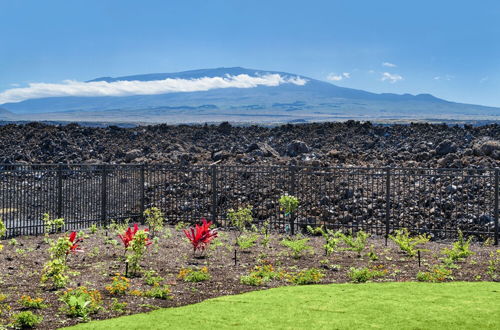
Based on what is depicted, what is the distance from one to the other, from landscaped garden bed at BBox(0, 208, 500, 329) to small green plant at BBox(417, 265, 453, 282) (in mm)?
17

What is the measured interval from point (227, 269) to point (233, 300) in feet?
7.99

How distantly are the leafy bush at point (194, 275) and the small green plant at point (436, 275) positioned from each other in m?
3.63

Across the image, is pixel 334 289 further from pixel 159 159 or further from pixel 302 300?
pixel 159 159

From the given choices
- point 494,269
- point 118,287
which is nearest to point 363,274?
point 494,269

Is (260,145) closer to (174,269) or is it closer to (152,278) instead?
(174,269)

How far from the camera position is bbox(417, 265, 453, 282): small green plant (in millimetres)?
9836

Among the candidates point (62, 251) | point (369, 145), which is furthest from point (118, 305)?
point (369, 145)

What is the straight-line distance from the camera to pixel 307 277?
9.84m

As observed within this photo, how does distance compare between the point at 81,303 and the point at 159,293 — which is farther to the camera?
the point at 159,293

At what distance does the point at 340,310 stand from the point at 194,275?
2.96 metres

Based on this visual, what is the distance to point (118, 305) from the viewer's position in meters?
8.22

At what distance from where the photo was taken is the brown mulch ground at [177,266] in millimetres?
8719

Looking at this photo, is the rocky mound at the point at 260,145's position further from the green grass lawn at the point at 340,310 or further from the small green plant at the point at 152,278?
the small green plant at the point at 152,278

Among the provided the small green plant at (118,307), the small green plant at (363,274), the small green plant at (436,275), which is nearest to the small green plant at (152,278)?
the small green plant at (118,307)
